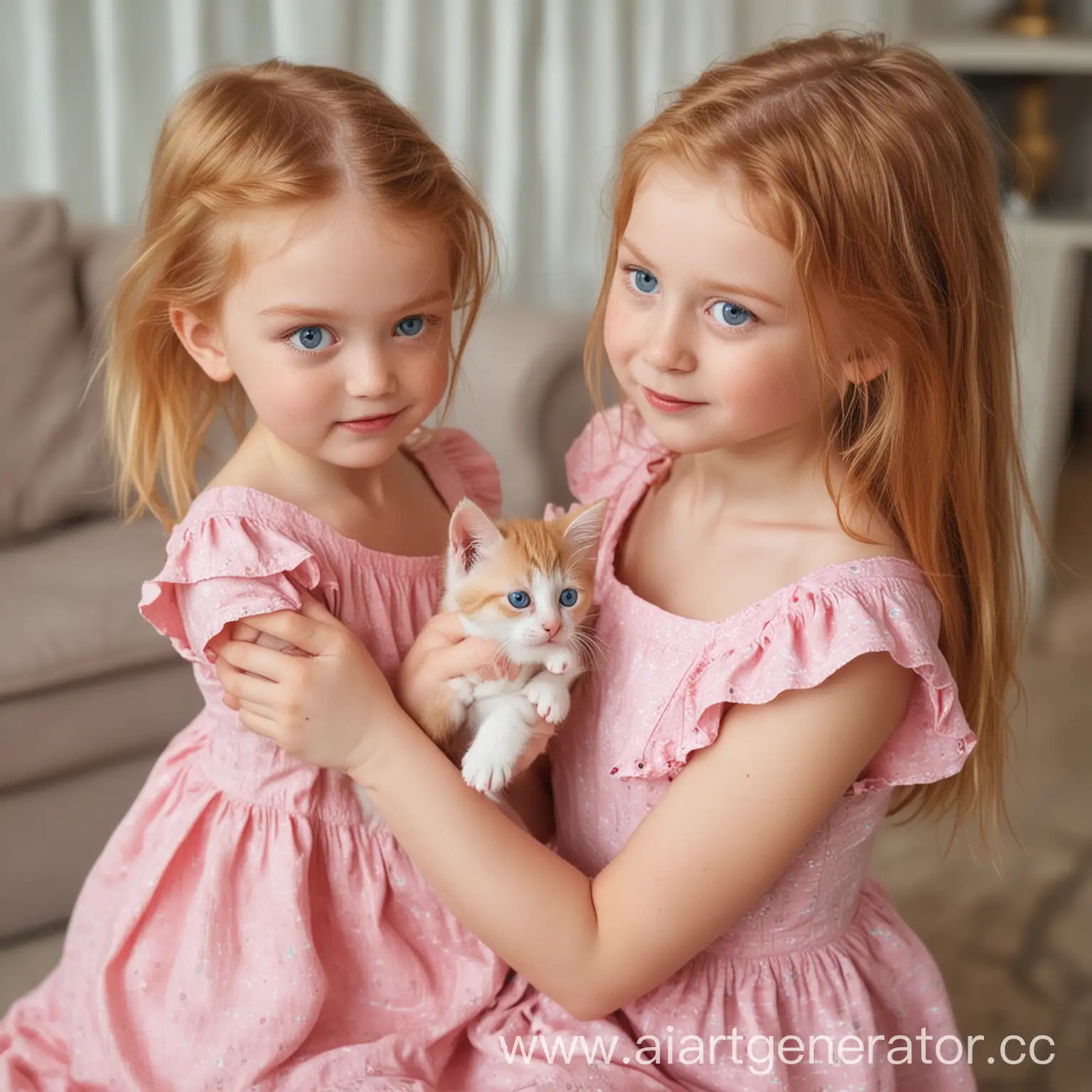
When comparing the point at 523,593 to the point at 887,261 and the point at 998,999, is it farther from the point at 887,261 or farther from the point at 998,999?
the point at 998,999

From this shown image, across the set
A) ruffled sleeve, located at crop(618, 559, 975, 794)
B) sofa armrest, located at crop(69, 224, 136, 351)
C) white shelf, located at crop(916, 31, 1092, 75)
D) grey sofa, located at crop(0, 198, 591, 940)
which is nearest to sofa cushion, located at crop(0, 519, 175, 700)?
grey sofa, located at crop(0, 198, 591, 940)

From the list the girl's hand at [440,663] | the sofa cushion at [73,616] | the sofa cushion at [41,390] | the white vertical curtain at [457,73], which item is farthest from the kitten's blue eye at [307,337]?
the white vertical curtain at [457,73]

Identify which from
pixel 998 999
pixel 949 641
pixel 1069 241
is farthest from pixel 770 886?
pixel 1069 241

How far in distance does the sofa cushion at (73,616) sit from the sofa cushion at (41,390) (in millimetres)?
132

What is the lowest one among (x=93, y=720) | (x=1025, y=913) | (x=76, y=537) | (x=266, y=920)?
(x=1025, y=913)

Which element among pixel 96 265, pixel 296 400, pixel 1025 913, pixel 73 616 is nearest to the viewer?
pixel 296 400

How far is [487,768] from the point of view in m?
1.02

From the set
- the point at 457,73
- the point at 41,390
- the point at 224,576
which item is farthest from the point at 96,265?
the point at 224,576

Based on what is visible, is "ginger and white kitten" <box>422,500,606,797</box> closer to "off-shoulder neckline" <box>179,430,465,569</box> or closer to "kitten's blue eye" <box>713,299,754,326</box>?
"off-shoulder neckline" <box>179,430,465,569</box>

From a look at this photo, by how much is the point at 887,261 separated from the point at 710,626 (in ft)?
1.04

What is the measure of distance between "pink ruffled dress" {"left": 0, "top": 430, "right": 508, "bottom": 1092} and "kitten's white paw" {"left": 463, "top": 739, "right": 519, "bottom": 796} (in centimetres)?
16

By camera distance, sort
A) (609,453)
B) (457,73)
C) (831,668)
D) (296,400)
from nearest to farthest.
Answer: (831,668) → (296,400) → (609,453) → (457,73)

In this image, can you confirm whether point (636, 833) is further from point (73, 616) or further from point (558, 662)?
point (73, 616)

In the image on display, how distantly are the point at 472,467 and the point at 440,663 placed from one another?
0.39 meters
